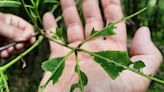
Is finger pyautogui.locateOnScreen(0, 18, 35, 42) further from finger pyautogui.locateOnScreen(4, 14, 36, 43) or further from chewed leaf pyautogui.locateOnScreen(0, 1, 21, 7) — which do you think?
chewed leaf pyautogui.locateOnScreen(0, 1, 21, 7)

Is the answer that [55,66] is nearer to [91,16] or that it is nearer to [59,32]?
[59,32]

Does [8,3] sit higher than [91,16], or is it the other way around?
[8,3]

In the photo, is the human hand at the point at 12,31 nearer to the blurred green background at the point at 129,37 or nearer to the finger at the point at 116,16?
the blurred green background at the point at 129,37

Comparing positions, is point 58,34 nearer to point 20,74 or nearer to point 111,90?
point 111,90

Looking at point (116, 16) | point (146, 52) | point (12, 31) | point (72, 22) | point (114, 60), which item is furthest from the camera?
point (12, 31)

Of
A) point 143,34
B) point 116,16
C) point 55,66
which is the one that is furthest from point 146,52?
point 55,66

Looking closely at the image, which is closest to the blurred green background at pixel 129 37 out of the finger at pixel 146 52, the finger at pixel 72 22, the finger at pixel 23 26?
the finger at pixel 23 26
